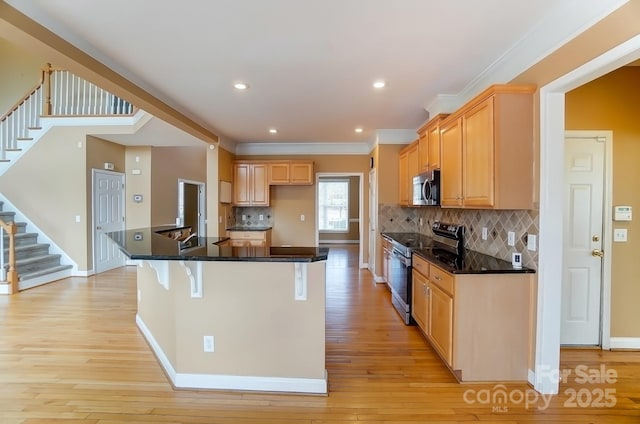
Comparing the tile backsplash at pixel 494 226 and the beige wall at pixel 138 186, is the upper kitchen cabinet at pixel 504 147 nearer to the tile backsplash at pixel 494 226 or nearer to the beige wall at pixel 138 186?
the tile backsplash at pixel 494 226

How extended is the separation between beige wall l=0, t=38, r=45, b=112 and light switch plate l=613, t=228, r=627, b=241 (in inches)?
398

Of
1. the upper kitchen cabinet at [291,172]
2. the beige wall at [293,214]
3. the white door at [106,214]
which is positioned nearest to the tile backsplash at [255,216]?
the beige wall at [293,214]

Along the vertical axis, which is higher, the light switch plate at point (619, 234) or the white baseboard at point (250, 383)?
the light switch plate at point (619, 234)

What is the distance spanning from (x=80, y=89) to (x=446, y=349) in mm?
7398

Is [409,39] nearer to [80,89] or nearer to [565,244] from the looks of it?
[565,244]

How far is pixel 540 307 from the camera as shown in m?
2.32

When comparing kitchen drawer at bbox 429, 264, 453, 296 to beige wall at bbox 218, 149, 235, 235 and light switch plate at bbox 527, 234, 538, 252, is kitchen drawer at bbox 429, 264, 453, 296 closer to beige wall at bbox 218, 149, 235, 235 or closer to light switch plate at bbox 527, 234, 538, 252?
light switch plate at bbox 527, 234, 538, 252

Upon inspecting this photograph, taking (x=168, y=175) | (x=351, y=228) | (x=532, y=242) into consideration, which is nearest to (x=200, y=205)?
(x=168, y=175)

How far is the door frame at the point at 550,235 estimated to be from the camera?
7.41 ft

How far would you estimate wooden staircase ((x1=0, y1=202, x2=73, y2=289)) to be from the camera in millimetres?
5016

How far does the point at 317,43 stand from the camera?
97.7 inches

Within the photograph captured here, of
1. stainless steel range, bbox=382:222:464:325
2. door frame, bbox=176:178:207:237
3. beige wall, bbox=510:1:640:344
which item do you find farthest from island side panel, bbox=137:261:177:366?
door frame, bbox=176:178:207:237

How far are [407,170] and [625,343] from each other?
3002 mm

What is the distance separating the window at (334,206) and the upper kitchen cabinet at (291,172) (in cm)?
492
